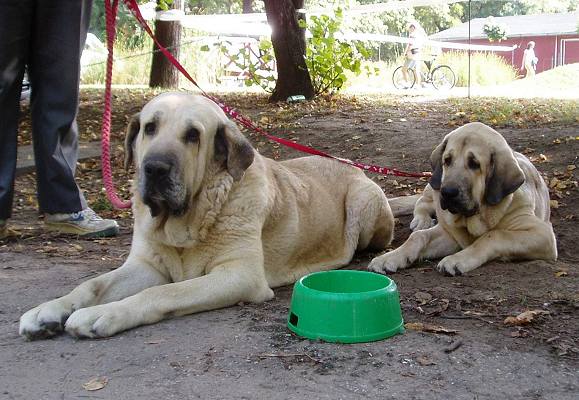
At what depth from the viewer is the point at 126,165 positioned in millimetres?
4199

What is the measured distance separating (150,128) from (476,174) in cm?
210

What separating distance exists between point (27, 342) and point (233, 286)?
993 mm

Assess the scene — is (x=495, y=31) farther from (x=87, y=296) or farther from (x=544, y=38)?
(x=87, y=296)

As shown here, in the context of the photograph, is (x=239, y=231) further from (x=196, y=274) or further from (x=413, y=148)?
(x=413, y=148)

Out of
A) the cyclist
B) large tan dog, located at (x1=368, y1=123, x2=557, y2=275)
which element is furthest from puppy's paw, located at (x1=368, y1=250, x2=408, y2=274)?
the cyclist

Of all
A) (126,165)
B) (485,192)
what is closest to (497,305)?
(485,192)

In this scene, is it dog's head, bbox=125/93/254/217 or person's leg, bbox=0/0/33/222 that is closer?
dog's head, bbox=125/93/254/217

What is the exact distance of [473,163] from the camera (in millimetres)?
4617

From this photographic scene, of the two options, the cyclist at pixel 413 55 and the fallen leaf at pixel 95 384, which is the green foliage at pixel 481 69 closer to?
the cyclist at pixel 413 55

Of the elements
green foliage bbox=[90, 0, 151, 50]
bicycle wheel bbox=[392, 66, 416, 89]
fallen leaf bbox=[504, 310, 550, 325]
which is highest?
green foliage bbox=[90, 0, 151, 50]

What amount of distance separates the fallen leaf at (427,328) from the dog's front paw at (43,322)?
160cm

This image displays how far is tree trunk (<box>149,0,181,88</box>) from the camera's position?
47.9ft

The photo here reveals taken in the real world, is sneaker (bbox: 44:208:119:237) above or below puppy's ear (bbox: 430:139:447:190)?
below

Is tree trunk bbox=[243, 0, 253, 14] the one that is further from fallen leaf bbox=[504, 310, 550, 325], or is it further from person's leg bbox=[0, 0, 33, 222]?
fallen leaf bbox=[504, 310, 550, 325]
